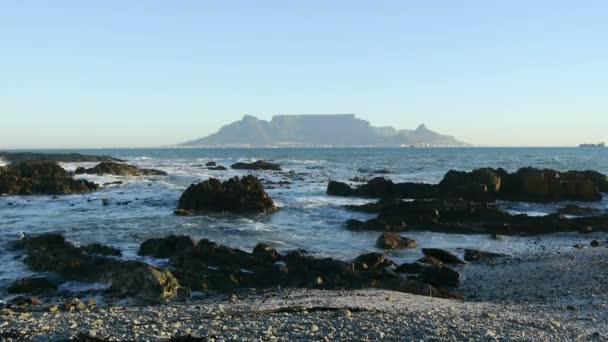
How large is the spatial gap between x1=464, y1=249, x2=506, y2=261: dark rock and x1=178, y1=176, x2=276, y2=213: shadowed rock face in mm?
13490

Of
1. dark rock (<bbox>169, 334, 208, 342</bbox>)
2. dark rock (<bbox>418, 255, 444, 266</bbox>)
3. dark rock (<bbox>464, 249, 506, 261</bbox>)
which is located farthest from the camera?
dark rock (<bbox>464, 249, 506, 261</bbox>)

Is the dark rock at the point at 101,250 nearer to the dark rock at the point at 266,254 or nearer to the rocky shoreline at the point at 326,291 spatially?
the rocky shoreline at the point at 326,291

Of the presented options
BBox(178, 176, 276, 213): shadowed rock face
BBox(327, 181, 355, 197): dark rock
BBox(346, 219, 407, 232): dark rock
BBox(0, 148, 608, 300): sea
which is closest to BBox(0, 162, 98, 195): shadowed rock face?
BBox(0, 148, 608, 300): sea

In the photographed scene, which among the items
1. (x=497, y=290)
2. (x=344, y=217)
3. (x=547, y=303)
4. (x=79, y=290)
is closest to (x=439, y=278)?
(x=497, y=290)

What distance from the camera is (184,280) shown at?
14.1 meters

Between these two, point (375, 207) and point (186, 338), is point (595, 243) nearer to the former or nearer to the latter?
point (375, 207)

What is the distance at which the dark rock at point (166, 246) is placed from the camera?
1730cm

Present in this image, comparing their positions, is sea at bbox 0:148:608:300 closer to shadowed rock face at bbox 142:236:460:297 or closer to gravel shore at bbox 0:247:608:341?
shadowed rock face at bbox 142:236:460:297

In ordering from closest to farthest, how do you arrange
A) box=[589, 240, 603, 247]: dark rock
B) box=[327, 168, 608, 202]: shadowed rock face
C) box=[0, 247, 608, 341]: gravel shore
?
box=[0, 247, 608, 341]: gravel shore → box=[589, 240, 603, 247]: dark rock → box=[327, 168, 608, 202]: shadowed rock face

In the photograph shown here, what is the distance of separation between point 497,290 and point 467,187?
66.8 feet

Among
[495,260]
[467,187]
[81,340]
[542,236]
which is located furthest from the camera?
[467,187]

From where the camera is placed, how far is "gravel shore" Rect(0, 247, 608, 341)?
8.55 metres

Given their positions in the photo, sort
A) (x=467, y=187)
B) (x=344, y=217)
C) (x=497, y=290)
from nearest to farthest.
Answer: (x=497, y=290) < (x=344, y=217) < (x=467, y=187)

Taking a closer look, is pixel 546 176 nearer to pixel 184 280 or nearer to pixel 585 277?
pixel 585 277
